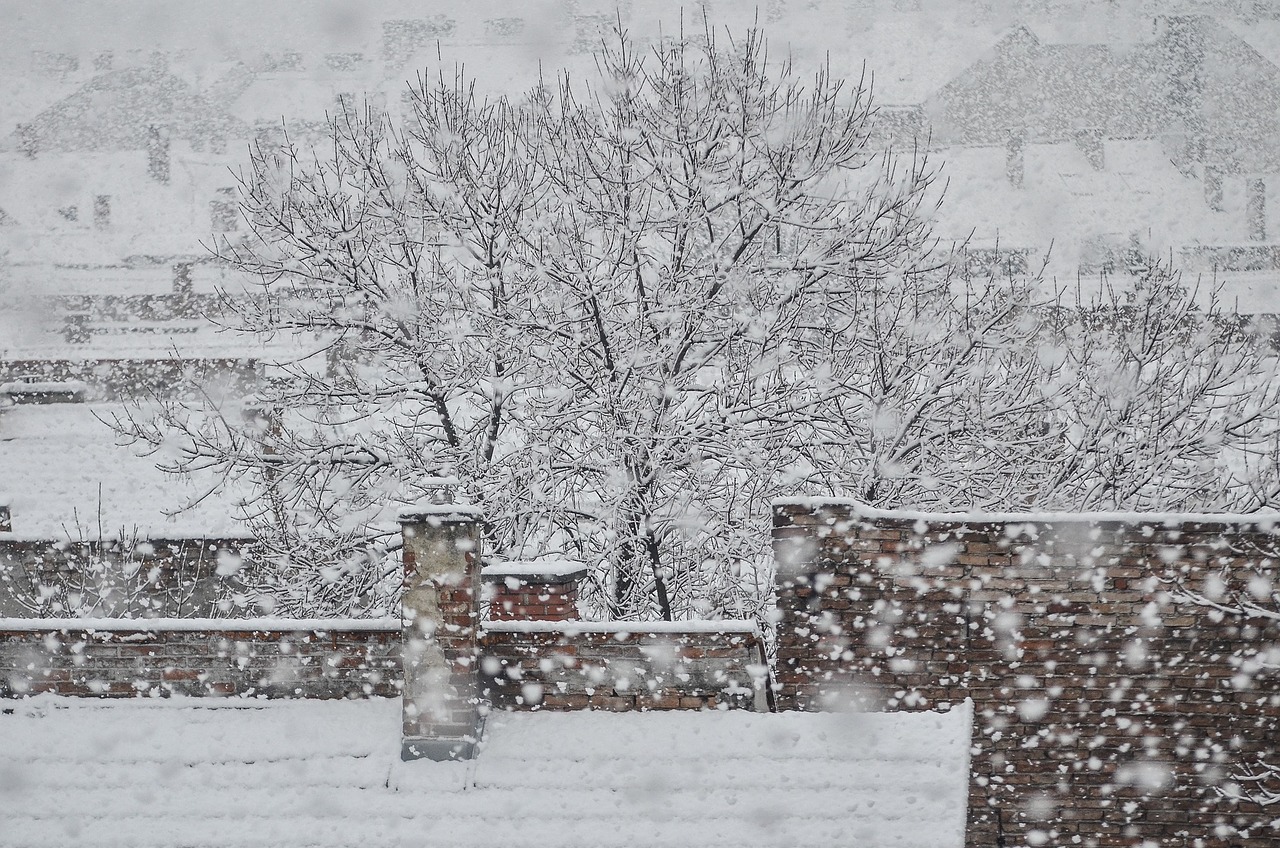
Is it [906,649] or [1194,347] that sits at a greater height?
[1194,347]

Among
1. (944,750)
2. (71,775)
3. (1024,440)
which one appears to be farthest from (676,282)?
(71,775)

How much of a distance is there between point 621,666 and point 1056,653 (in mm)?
2564

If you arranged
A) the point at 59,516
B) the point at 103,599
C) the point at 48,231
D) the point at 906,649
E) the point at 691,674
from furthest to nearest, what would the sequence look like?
the point at 48,231 < the point at 59,516 < the point at 103,599 < the point at 906,649 < the point at 691,674

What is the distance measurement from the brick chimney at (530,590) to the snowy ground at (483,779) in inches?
23.4

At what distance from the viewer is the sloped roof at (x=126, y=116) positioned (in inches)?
1551

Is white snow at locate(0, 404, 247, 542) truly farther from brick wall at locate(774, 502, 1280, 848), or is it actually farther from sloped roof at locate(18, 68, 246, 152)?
sloped roof at locate(18, 68, 246, 152)

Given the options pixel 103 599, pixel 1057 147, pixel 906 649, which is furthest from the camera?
pixel 1057 147

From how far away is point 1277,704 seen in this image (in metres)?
5.54

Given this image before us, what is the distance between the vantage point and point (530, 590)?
218 inches

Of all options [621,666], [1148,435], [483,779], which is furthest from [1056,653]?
[1148,435]

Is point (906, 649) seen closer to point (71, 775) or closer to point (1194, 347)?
point (71, 775)

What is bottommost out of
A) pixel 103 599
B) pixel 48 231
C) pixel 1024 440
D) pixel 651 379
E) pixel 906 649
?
pixel 103 599

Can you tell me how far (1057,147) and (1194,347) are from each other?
2985cm

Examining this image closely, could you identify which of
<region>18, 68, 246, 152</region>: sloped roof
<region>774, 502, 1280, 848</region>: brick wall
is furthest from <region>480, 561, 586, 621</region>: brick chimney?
<region>18, 68, 246, 152</region>: sloped roof
